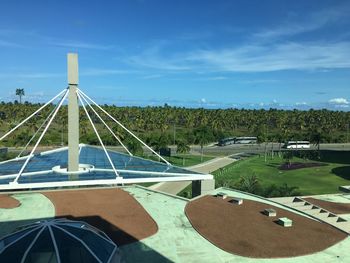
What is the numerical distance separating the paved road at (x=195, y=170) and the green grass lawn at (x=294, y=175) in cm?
306

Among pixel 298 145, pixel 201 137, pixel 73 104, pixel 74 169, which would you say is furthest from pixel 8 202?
pixel 298 145

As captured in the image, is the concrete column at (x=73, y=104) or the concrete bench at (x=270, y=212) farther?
the concrete column at (x=73, y=104)

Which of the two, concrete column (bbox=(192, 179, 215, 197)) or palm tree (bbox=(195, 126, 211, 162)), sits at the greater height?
palm tree (bbox=(195, 126, 211, 162))

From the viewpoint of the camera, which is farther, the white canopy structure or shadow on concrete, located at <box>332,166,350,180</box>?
shadow on concrete, located at <box>332,166,350,180</box>

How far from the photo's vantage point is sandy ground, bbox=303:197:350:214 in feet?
123

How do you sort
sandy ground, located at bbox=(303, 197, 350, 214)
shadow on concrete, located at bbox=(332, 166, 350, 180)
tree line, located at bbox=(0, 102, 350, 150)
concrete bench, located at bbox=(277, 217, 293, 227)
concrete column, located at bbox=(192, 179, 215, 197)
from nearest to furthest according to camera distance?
concrete bench, located at bbox=(277, 217, 293, 227) → sandy ground, located at bbox=(303, 197, 350, 214) → concrete column, located at bbox=(192, 179, 215, 197) → shadow on concrete, located at bbox=(332, 166, 350, 180) → tree line, located at bbox=(0, 102, 350, 150)

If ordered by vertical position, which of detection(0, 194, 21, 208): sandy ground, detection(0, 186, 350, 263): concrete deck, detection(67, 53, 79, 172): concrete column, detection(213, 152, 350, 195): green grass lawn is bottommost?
detection(213, 152, 350, 195): green grass lawn

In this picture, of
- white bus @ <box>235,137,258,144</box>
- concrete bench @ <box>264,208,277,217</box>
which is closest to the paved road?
concrete bench @ <box>264,208,277,217</box>

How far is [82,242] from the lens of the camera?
14.7m

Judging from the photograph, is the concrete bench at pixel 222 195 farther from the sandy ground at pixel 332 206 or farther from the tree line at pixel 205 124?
the tree line at pixel 205 124

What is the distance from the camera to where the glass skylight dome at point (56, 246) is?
1370 centimetres

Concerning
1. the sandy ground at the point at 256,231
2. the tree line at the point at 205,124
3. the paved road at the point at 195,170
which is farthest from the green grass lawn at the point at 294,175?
the tree line at the point at 205,124

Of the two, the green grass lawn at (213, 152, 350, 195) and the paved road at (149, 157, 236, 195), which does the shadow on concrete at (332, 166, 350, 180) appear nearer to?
the green grass lawn at (213, 152, 350, 195)

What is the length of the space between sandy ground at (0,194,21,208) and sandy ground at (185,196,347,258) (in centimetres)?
1608
